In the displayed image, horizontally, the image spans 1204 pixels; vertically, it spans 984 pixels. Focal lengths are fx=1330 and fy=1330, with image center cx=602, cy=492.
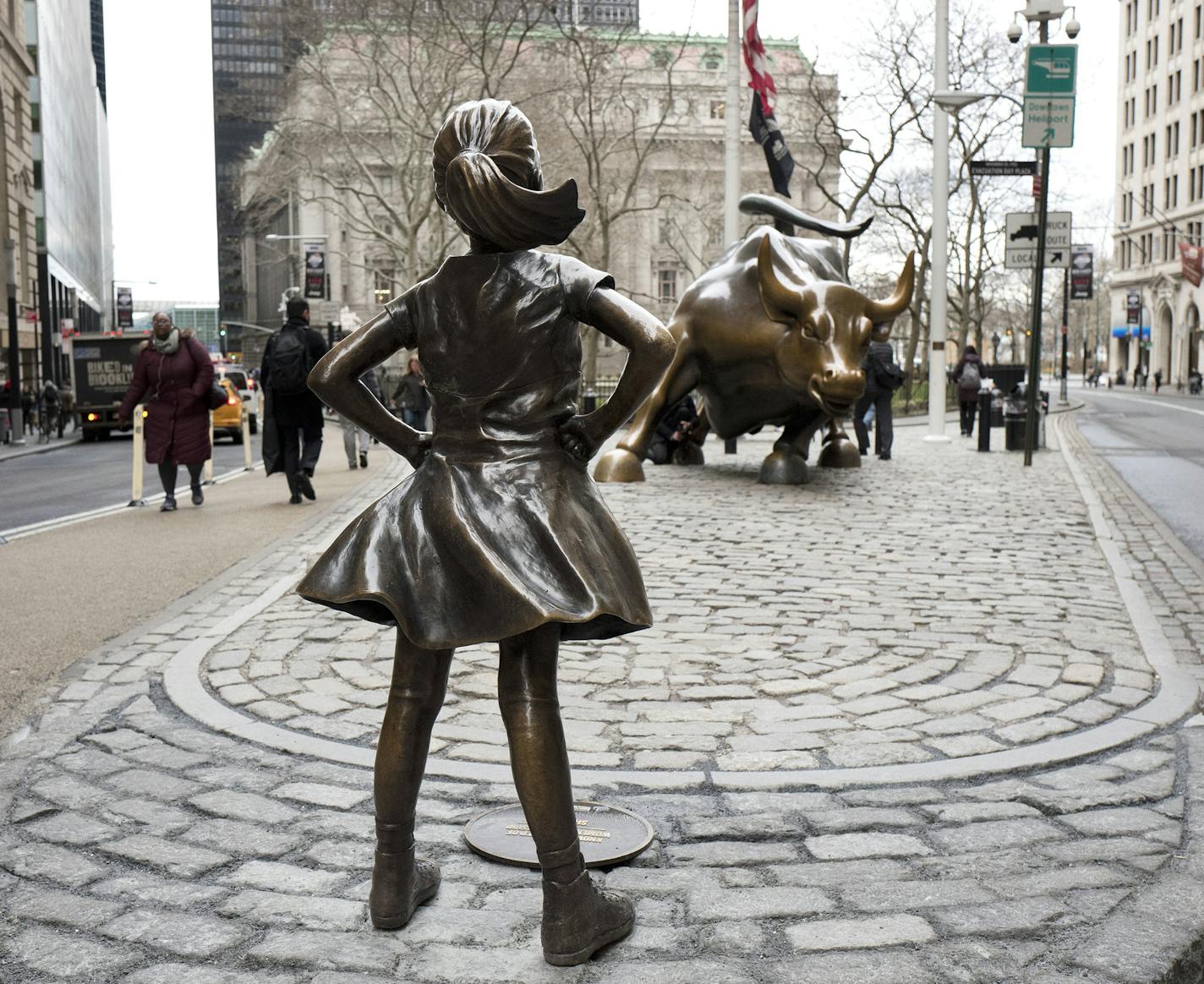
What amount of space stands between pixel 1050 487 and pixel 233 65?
62462mm

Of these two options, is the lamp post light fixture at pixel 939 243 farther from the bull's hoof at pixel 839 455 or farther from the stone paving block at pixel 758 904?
the stone paving block at pixel 758 904

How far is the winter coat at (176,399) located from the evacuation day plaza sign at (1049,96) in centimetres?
1006

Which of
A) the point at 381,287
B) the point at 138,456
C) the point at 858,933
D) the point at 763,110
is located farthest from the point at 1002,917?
the point at 381,287

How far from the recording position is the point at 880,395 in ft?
59.6

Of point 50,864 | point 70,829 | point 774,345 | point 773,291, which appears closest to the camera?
point 50,864

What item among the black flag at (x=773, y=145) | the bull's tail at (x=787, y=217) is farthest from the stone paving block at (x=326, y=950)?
the black flag at (x=773, y=145)

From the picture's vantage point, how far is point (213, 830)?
3766 mm

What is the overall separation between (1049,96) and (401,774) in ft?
50.2

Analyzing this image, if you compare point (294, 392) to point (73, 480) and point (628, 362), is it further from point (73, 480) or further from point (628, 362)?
point (628, 362)

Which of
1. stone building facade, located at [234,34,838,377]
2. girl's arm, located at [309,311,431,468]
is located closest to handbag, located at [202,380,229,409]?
stone building facade, located at [234,34,838,377]

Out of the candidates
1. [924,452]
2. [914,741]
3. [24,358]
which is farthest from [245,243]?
[914,741]

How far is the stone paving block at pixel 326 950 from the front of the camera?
294 cm

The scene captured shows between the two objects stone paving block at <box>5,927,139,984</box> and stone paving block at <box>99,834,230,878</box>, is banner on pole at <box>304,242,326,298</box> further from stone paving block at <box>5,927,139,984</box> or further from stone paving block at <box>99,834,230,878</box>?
stone paving block at <box>5,927,139,984</box>

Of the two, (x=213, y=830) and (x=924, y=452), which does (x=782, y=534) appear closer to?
(x=213, y=830)
